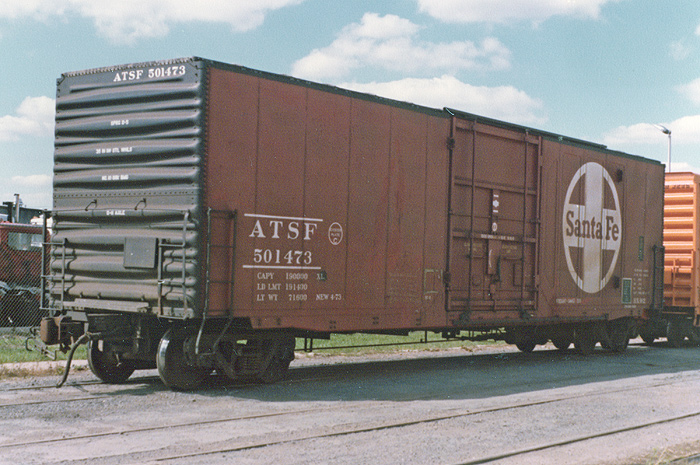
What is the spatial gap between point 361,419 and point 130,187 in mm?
4303

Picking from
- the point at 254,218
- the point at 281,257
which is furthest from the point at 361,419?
the point at 254,218

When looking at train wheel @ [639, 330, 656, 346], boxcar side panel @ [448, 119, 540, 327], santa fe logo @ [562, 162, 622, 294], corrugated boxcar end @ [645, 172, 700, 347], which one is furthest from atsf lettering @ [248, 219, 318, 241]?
train wheel @ [639, 330, 656, 346]

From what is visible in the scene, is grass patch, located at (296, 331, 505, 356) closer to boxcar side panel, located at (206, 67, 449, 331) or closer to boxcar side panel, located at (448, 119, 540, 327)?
boxcar side panel, located at (448, 119, 540, 327)

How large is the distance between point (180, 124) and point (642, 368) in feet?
31.5

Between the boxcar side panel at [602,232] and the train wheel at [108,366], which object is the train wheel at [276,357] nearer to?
the train wheel at [108,366]

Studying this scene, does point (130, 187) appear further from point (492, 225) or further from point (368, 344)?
point (368, 344)

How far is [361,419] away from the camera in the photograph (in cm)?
793

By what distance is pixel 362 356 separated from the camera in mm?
14188

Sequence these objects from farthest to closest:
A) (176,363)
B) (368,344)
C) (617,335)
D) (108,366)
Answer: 1. (617,335)
2. (368,344)
3. (108,366)
4. (176,363)

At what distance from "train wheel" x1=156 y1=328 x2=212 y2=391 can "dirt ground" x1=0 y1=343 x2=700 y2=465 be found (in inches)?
6.8

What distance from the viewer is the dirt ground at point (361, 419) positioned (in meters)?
6.44

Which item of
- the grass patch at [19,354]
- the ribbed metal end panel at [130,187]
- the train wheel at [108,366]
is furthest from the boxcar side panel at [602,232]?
the grass patch at [19,354]

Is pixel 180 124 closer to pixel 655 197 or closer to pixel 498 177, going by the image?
pixel 498 177

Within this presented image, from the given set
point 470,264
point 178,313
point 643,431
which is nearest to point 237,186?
point 178,313
